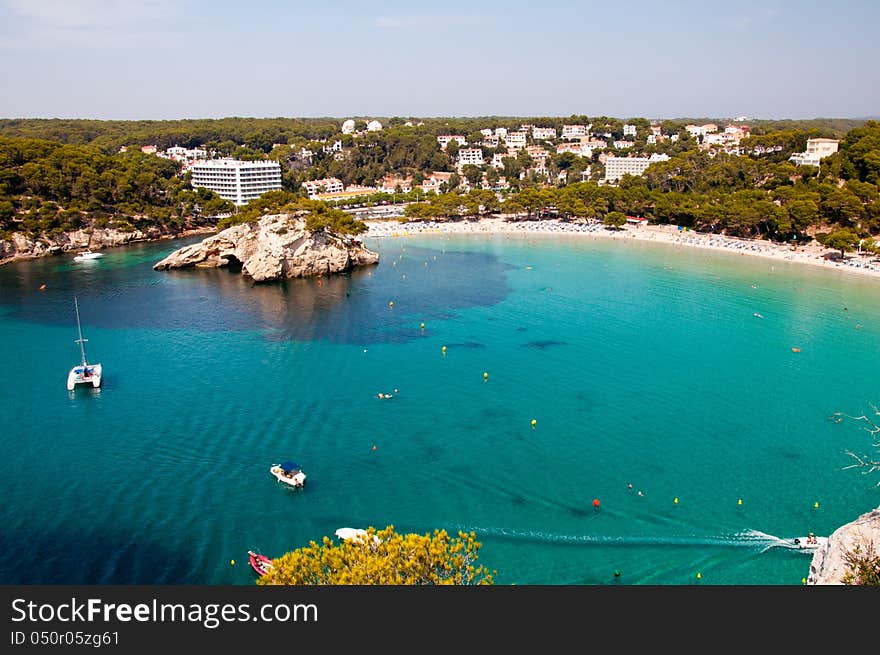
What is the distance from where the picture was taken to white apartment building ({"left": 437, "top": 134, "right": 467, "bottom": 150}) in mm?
147000

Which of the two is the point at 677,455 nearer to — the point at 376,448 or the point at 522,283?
the point at 376,448

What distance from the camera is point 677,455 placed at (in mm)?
25984

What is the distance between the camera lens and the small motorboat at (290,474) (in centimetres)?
2352

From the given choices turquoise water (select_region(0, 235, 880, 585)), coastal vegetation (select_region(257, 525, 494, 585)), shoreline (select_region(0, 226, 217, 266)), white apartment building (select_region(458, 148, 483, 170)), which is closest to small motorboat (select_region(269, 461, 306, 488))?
turquoise water (select_region(0, 235, 880, 585))

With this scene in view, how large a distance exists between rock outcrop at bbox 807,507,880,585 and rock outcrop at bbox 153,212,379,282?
49.0 metres

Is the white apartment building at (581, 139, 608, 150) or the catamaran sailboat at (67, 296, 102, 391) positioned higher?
the white apartment building at (581, 139, 608, 150)

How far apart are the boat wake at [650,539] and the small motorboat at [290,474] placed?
20.1 feet

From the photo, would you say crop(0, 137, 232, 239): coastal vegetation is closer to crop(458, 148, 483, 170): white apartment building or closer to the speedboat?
crop(458, 148, 483, 170): white apartment building

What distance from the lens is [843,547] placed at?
45.8 feet

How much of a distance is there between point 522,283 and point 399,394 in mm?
26571

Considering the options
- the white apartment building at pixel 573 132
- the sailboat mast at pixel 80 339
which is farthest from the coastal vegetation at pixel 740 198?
the white apartment building at pixel 573 132

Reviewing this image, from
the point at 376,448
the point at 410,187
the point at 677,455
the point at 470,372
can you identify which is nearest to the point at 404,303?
the point at 470,372

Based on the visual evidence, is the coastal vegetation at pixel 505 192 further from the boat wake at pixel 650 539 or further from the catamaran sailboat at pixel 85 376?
the boat wake at pixel 650 539

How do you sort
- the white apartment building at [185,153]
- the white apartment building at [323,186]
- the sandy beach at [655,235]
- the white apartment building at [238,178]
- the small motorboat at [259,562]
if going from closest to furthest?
the small motorboat at [259,562], the sandy beach at [655,235], the white apartment building at [238,178], the white apartment building at [323,186], the white apartment building at [185,153]
